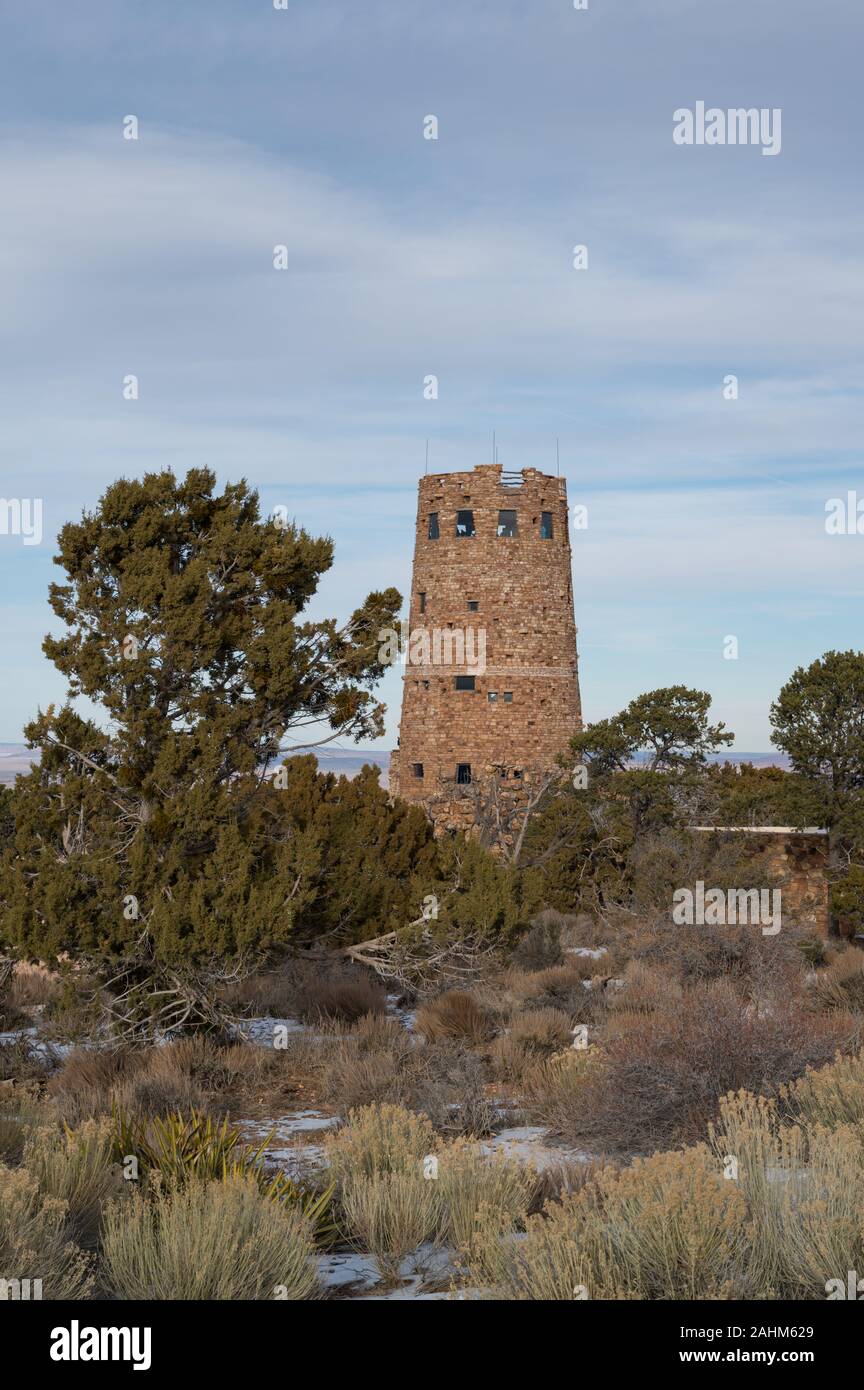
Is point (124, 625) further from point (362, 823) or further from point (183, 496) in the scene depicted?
point (362, 823)

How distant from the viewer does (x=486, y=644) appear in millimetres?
36219

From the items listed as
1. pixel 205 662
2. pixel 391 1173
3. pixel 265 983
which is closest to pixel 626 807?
pixel 265 983

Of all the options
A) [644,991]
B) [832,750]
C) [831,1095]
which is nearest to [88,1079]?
[831,1095]

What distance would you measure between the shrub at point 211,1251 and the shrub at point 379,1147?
1425 millimetres

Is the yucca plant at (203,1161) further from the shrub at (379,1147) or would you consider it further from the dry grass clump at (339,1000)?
the dry grass clump at (339,1000)

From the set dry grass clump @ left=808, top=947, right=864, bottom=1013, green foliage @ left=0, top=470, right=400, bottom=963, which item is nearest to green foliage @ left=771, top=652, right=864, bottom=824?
dry grass clump @ left=808, top=947, right=864, bottom=1013

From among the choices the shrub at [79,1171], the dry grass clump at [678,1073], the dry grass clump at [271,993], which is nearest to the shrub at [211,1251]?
the shrub at [79,1171]

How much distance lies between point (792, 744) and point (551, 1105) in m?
17.8

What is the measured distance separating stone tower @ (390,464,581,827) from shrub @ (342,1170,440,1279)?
2752 centimetres

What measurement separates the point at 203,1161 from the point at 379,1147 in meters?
1.24

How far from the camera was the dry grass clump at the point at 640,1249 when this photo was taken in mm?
5781

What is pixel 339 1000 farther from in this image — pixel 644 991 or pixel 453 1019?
pixel 644 991

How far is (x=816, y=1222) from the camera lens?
6.15 metres
